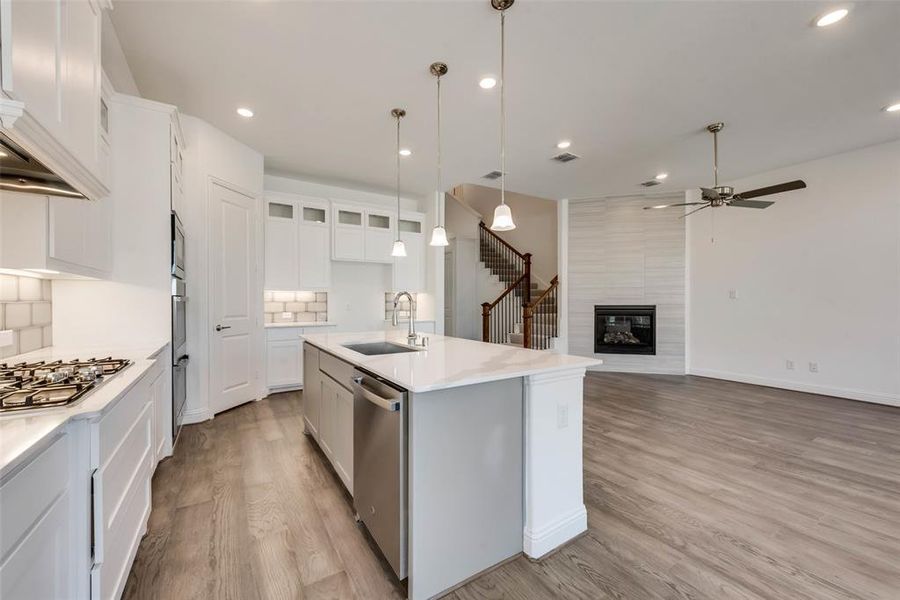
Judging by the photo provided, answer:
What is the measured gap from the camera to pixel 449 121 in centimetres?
360

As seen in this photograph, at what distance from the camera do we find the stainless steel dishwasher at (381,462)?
1.53 m

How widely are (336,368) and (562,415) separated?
4.68ft

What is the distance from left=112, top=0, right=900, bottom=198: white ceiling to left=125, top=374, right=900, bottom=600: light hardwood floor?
9.85 ft

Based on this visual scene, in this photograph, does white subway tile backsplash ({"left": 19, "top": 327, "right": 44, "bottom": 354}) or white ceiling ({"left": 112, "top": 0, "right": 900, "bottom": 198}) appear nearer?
white subway tile backsplash ({"left": 19, "top": 327, "right": 44, "bottom": 354})

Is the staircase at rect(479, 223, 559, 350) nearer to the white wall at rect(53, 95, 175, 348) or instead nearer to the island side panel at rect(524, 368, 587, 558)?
the island side panel at rect(524, 368, 587, 558)

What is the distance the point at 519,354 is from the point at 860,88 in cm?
378

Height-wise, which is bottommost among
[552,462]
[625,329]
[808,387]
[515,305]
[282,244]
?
[808,387]

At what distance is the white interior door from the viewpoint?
148 inches

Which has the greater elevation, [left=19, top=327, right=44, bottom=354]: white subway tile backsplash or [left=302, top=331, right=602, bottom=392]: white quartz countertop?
[left=19, top=327, right=44, bottom=354]: white subway tile backsplash

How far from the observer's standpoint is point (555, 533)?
183cm

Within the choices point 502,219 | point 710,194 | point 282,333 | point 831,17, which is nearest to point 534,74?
point 502,219

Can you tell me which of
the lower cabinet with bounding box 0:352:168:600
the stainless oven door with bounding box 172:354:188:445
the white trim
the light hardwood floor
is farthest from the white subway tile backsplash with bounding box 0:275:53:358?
the white trim

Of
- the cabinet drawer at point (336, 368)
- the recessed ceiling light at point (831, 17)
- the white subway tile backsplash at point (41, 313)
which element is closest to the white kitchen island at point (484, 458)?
the cabinet drawer at point (336, 368)

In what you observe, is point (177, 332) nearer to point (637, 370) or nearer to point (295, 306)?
point (295, 306)
